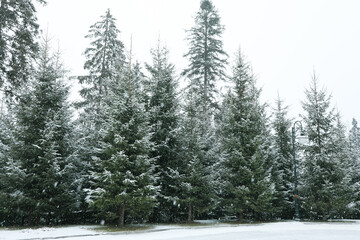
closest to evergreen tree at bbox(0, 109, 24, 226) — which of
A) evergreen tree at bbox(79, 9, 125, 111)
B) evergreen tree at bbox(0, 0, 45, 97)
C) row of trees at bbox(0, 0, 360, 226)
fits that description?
row of trees at bbox(0, 0, 360, 226)

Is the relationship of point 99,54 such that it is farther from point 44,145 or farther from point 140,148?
point 140,148

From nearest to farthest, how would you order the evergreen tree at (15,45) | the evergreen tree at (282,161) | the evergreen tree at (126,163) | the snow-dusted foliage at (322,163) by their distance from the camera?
the evergreen tree at (126,163), the evergreen tree at (15,45), the snow-dusted foliage at (322,163), the evergreen tree at (282,161)

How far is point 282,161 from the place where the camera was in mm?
22922

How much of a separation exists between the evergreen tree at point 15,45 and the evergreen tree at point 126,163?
4.51 meters

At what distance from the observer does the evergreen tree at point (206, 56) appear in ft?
87.6

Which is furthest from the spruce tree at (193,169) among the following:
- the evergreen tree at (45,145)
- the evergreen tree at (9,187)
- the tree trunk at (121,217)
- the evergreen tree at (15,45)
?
the evergreen tree at (15,45)

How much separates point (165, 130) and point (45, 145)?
6574mm


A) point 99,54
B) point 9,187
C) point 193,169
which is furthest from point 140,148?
point 99,54

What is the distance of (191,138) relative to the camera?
17.4m

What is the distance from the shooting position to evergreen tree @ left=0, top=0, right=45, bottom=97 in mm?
13562

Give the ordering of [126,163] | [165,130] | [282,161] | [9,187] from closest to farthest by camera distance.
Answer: [126,163]
[9,187]
[165,130]
[282,161]

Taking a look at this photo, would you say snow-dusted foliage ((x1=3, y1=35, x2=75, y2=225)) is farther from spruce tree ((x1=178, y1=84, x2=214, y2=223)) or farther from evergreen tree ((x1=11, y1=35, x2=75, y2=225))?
spruce tree ((x1=178, y1=84, x2=214, y2=223))

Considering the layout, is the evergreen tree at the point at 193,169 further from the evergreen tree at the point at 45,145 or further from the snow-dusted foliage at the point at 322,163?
the snow-dusted foliage at the point at 322,163

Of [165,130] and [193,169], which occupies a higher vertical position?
[165,130]
